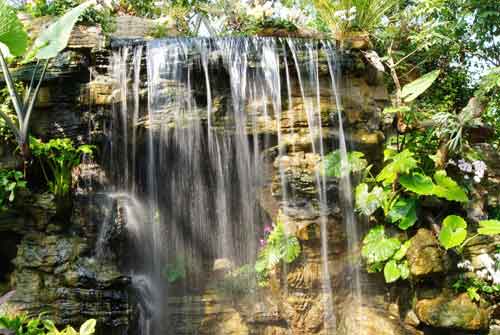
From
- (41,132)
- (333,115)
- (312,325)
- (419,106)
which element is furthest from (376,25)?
(41,132)

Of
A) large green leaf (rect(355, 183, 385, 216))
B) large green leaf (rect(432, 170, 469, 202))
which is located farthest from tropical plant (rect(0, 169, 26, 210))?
large green leaf (rect(432, 170, 469, 202))

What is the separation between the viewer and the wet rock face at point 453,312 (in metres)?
4.90

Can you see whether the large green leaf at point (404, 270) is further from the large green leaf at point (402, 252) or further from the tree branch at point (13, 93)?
the tree branch at point (13, 93)

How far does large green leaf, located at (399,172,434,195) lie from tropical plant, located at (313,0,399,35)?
2843 mm

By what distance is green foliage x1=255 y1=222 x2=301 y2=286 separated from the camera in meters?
5.48

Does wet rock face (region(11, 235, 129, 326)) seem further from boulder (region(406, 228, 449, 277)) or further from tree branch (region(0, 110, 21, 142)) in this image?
boulder (region(406, 228, 449, 277))

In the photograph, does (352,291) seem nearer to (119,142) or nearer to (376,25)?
(119,142)

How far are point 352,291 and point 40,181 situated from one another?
14.0ft

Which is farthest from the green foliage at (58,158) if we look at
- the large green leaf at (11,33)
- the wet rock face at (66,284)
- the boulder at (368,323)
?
the boulder at (368,323)

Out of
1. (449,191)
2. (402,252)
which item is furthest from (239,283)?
(449,191)

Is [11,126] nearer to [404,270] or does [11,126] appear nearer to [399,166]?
[399,166]

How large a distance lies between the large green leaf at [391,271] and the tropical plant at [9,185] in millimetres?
4393

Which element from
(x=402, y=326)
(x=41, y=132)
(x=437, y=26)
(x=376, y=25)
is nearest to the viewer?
(x=402, y=326)

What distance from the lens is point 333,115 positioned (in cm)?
607
